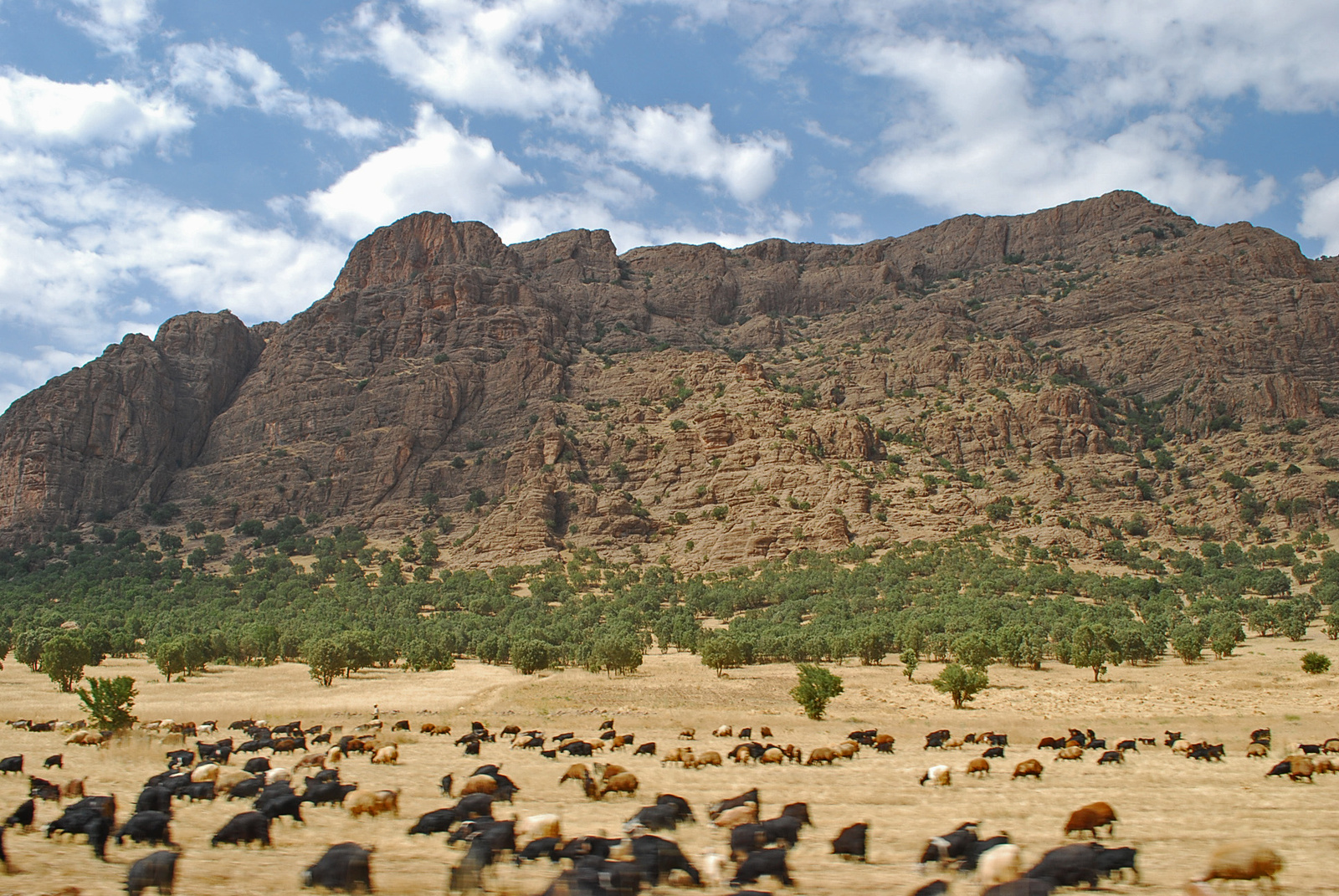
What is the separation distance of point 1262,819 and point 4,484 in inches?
5812

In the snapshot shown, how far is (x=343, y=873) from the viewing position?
1067 centimetres

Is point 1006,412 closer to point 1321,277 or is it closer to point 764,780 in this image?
point 1321,277

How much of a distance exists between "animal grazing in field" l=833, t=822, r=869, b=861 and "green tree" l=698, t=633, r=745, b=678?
4016cm

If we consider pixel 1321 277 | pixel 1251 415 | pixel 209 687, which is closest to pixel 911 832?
pixel 209 687

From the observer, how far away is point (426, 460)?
121375 millimetres

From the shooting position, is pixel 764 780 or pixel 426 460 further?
pixel 426 460

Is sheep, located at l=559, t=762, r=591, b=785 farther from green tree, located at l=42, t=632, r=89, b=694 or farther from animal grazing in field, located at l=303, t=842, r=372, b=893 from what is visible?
green tree, located at l=42, t=632, r=89, b=694

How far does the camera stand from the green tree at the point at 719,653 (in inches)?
2090

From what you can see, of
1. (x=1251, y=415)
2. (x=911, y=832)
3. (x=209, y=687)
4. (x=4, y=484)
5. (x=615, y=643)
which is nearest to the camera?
(x=911, y=832)

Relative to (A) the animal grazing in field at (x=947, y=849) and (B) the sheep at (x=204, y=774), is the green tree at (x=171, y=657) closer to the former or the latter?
(B) the sheep at (x=204, y=774)

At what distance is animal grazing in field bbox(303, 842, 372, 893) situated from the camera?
35.0 feet

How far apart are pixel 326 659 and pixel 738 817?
4166cm

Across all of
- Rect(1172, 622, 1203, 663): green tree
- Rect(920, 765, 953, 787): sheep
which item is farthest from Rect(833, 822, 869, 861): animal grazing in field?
Rect(1172, 622, 1203, 663): green tree

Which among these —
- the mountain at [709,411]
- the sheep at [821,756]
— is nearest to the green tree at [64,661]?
the sheep at [821,756]
